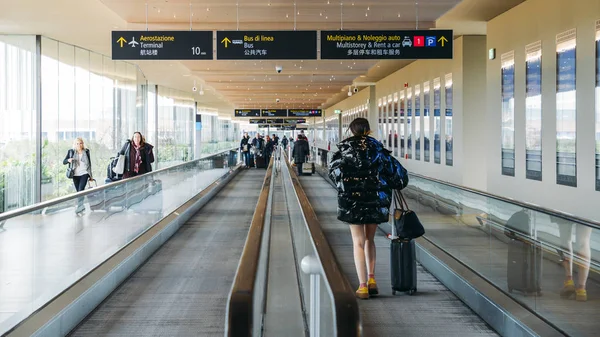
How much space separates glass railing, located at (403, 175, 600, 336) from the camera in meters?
A: 4.65

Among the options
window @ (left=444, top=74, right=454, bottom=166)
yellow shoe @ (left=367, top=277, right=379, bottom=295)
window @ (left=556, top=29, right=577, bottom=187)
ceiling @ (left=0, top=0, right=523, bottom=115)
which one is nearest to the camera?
yellow shoe @ (left=367, top=277, right=379, bottom=295)

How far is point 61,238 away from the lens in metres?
6.51

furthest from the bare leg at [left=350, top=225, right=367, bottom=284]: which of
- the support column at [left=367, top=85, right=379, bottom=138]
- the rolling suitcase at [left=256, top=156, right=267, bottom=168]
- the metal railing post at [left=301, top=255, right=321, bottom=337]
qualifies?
the support column at [left=367, top=85, right=379, bottom=138]

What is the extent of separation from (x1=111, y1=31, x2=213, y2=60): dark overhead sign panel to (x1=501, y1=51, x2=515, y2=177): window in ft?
22.2

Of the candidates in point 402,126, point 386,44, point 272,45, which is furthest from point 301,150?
point 386,44

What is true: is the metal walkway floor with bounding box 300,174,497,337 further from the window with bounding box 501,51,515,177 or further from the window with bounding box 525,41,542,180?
the window with bounding box 501,51,515,177

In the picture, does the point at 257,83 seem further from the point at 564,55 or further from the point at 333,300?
the point at 333,300

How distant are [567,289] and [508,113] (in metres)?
10.8

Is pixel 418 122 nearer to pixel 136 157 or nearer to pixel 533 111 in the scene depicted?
pixel 533 111

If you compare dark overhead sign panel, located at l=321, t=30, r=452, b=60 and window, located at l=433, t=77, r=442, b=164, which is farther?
window, located at l=433, t=77, r=442, b=164

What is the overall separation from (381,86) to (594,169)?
2354 centimetres

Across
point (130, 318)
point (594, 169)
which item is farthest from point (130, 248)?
point (594, 169)

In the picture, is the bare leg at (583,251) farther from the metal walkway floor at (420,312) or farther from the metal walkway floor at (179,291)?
the metal walkway floor at (179,291)

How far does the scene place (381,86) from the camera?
112 ft
